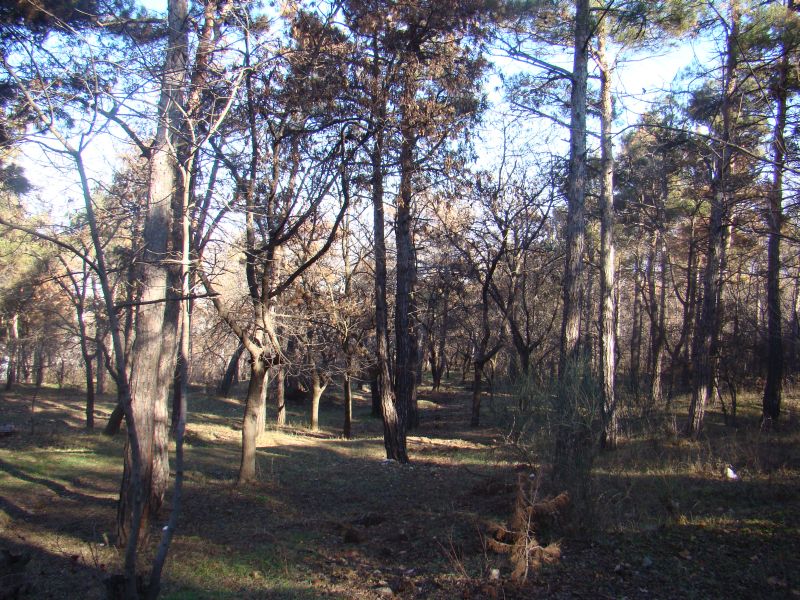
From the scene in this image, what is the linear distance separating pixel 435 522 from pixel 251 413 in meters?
4.71

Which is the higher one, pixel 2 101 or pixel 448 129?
pixel 448 129

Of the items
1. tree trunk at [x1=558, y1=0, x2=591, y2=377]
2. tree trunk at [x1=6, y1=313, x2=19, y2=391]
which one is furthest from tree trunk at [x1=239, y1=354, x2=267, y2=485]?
tree trunk at [x1=6, y1=313, x2=19, y2=391]

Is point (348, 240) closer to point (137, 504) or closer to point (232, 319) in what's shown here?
point (232, 319)

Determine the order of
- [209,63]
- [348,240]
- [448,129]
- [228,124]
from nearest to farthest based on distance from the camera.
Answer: [209,63] < [228,124] < [448,129] < [348,240]

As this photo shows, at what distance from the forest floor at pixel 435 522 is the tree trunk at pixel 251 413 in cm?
35

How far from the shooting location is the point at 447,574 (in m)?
5.63

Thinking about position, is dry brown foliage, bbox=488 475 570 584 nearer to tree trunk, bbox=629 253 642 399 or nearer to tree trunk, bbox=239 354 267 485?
tree trunk, bbox=239 354 267 485

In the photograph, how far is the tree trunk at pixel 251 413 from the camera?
1083 cm

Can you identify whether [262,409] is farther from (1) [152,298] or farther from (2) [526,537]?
(2) [526,537]

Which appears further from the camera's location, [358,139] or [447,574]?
[358,139]

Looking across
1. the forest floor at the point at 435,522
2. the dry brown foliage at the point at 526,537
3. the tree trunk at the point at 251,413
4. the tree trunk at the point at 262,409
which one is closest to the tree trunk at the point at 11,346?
the tree trunk at the point at 262,409

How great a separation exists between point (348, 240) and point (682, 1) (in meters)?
12.0

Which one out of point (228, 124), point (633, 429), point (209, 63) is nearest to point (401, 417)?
point (633, 429)

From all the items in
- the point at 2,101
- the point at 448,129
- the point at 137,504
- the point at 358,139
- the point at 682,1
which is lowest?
the point at 137,504
